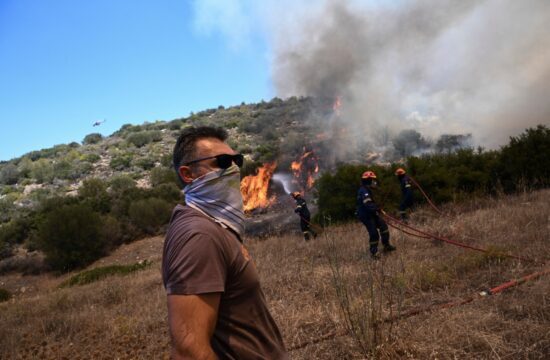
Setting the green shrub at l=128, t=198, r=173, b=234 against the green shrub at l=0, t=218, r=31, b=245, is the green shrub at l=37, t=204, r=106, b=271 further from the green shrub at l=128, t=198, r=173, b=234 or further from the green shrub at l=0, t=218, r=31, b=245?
the green shrub at l=0, t=218, r=31, b=245

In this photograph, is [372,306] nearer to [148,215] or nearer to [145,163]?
[148,215]

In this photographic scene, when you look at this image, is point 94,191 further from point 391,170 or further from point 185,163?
point 185,163

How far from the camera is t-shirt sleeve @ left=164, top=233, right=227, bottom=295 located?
1.53 metres

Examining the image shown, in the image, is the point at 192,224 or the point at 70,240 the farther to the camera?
the point at 70,240

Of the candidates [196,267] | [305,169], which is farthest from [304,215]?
[305,169]

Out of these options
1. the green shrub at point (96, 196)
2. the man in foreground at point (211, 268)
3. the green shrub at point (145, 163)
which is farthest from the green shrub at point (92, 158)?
the man in foreground at point (211, 268)

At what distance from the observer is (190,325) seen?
1.51 m

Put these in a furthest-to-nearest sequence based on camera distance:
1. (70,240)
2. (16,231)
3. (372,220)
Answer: (16,231) → (70,240) → (372,220)

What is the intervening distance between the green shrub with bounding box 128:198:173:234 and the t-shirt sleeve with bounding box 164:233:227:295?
23.5 m

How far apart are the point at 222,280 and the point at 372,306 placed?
254 cm

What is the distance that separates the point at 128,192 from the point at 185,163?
2811 centimetres

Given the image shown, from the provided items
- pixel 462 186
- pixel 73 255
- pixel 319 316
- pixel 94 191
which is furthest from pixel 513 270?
pixel 94 191

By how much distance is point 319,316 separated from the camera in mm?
5207

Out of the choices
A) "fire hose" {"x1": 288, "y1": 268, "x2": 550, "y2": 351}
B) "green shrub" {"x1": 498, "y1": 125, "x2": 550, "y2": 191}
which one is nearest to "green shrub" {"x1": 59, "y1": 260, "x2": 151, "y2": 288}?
"fire hose" {"x1": 288, "y1": 268, "x2": 550, "y2": 351}
